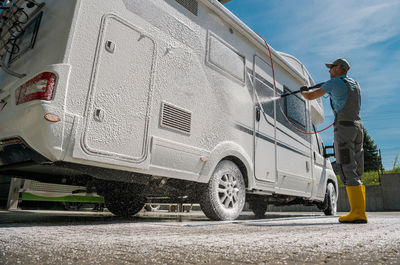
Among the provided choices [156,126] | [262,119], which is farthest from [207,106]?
[262,119]

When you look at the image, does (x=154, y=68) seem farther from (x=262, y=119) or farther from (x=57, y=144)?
(x=262, y=119)

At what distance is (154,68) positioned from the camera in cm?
290

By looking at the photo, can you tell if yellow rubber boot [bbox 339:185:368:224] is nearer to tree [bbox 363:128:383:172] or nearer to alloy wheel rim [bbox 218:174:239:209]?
alloy wheel rim [bbox 218:174:239:209]

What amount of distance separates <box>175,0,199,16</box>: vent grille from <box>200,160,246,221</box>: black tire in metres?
1.85

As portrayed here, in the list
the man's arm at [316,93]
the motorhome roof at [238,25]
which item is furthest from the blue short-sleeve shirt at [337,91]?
the motorhome roof at [238,25]

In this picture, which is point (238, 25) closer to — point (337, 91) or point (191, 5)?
point (191, 5)

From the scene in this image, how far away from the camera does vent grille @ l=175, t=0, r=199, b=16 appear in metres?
3.37

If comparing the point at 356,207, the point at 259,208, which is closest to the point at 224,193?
the point at 356,207

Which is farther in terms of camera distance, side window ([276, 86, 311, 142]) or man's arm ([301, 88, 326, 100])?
side window ([276, 86, 311, 142])

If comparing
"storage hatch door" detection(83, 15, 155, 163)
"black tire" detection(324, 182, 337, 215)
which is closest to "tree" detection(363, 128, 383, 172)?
"black tire" detection(324, 182, 337, 215)

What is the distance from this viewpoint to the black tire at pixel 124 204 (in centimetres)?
436

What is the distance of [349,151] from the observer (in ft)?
11.3

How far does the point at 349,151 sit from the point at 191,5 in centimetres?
253

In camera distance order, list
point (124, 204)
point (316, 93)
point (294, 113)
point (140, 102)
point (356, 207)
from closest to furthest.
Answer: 1. point (140, 102)
2. point (356, 207)
3. point (316, 93)
4. point (124, 204)
5. point (294, 113)
